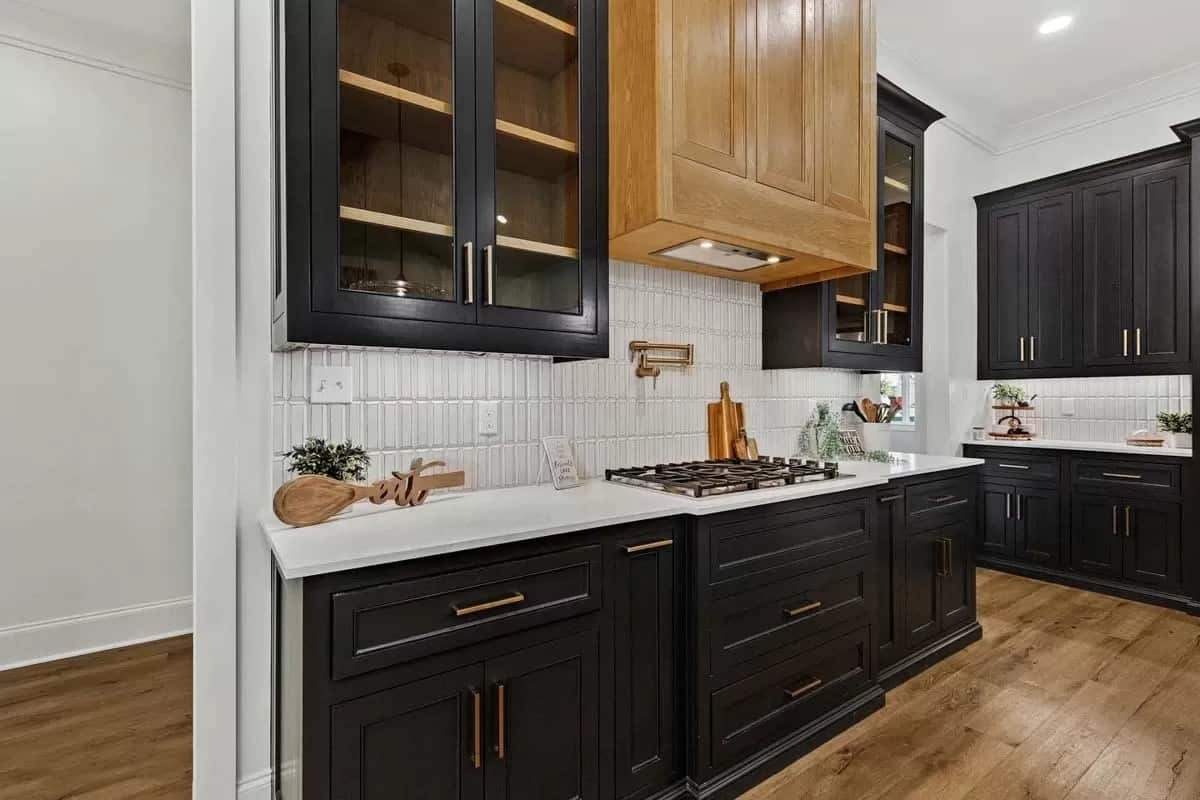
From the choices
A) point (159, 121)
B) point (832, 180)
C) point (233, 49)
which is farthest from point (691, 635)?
point (159, 121)

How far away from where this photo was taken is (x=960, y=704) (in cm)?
239

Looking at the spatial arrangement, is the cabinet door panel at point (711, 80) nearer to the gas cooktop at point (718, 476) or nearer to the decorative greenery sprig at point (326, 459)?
the gas cooktop at point (718, 476)

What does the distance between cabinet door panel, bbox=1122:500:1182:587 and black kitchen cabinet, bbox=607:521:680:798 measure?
3.46 meters

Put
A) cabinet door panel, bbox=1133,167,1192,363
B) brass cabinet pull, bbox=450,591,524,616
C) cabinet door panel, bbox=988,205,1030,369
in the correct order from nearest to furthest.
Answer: brass cabinet pull, bbox=450,591,524,616
cabinet door panel, bbox=1133,167,1192,363
cabinet door panel, bbox=988,205,1030,369

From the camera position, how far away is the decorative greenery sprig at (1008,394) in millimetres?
4449

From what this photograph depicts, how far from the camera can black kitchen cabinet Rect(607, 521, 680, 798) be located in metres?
1.64

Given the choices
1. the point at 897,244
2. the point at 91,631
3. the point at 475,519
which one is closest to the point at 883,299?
the point at 897,244

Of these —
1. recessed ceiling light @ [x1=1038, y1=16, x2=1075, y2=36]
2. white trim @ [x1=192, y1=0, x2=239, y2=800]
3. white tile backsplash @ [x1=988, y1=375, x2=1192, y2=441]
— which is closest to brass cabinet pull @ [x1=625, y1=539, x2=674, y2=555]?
white trim @ [x1=192, y1=0, x2=239, y2=800]

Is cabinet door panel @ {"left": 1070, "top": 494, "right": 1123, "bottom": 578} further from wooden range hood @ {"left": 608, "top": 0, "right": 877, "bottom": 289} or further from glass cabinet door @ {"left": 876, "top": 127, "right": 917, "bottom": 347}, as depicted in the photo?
wooden range hood @ {"left": 608, "top": 0, "right": 877, "bottom": 289}

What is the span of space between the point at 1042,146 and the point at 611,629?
16.3 feet

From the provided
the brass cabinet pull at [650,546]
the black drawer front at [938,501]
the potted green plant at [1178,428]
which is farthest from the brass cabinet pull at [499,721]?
the potted green plant at [1178,428]

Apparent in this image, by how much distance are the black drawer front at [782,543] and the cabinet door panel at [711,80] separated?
3.94 ft

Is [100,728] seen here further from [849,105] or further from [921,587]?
[849,105]

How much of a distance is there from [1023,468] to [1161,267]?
143 cm
